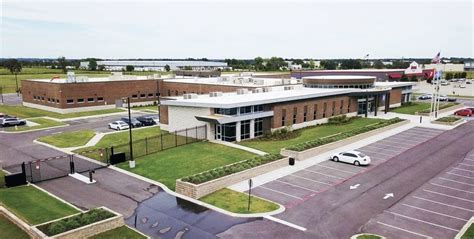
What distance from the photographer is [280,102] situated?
48.2 meters

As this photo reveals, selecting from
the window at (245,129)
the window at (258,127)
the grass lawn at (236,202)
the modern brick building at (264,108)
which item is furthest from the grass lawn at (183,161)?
the window at (258,127)

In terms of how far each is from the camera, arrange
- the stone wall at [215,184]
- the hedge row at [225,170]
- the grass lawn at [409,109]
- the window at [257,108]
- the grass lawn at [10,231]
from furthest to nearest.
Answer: the grass lawn at [409,109]
the window at [257,108]
the hedge row at [225,170]
the stone wall at [215,184]
the grass lawn at [10,231]

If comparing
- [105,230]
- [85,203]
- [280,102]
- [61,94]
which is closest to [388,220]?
[105,230]

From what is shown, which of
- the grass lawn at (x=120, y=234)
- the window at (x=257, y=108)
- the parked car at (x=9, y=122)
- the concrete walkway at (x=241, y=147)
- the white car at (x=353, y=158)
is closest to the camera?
the grass lawn at (x=120, y=234)

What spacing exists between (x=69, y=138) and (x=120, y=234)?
28.7 metres

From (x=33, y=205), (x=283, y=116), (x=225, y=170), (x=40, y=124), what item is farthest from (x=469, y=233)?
(x=40, y=124)

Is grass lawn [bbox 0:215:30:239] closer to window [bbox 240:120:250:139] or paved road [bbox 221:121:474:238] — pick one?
paved road [bbox 221:121:474:238]

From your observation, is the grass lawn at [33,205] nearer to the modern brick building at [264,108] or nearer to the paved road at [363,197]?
the paved road at [363,197]

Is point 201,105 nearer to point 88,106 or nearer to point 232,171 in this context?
point 232,171

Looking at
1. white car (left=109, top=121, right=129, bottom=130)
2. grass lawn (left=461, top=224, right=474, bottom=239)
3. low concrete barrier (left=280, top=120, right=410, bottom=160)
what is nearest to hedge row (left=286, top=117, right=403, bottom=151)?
low concrete barrier (left=280, top=120, right=410, bottom=160)

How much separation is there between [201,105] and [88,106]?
3473cm

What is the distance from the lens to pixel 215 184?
92.1 feet

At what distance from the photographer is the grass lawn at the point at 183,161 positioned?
3183 cm

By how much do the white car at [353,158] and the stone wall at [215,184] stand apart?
741 centimetres
